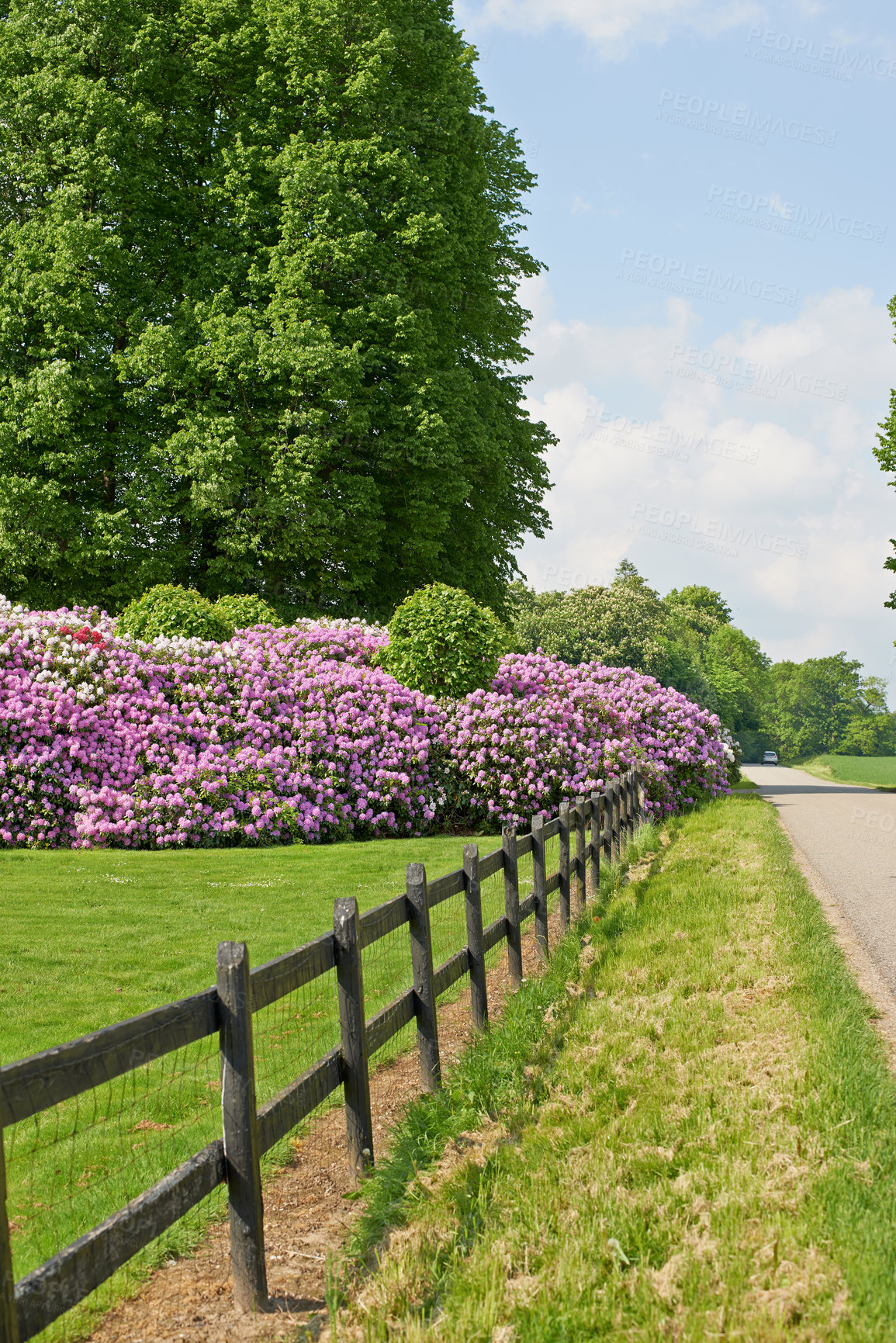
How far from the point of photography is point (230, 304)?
21.8 m

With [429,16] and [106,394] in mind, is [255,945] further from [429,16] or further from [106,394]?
[429,16]

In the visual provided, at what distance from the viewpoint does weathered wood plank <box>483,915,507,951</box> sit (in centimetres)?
655

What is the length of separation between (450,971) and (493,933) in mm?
1062

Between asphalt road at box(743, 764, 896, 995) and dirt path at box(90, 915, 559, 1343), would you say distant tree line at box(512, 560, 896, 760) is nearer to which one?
asphalt road at box(743, 764, 896, 995)

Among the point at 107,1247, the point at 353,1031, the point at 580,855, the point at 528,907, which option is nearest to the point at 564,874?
the point at 580,855

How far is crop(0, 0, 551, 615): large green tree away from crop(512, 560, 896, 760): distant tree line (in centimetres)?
751

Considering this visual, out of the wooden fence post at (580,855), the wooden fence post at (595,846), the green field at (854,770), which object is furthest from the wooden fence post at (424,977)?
the green field at (854,770)

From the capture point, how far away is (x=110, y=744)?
47.3ft

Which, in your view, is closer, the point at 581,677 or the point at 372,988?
the point at 372,988

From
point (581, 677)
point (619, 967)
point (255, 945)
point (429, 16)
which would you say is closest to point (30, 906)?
point (255, 945)

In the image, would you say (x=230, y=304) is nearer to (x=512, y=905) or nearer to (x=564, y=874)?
(x=564, y=874)

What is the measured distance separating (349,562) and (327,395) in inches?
156

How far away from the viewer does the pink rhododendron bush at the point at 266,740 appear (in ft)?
45.7

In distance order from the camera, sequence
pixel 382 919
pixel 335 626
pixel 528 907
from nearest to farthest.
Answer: pixel 382 919, pixel 528 907, pixel 335 626
